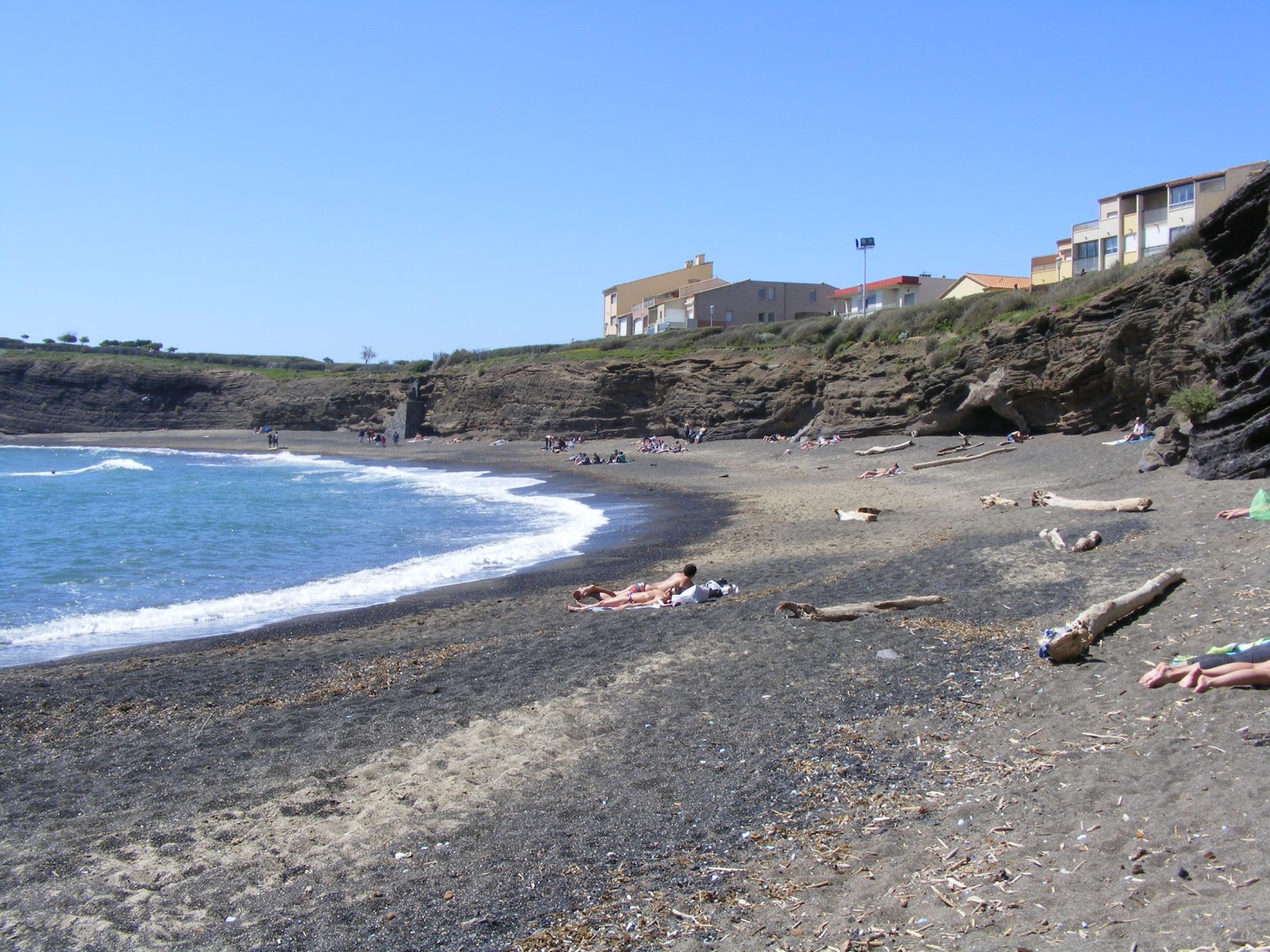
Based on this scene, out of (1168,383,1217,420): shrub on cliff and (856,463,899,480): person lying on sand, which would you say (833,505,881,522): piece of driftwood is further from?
(856,463,899,480): person lying on sand

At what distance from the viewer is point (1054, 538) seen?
39.6 feet

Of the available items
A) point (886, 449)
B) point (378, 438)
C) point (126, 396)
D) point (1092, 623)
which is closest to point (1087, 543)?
point (1092, 623)

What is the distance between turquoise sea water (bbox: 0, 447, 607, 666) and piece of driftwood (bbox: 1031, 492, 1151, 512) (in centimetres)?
864

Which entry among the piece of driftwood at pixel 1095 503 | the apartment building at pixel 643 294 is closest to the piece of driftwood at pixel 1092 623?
the piece of driftwood at pixel 1095 503

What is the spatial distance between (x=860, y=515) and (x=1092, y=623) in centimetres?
1032

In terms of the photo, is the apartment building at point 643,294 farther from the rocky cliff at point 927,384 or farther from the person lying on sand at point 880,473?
the person lying on sand at point 880,473

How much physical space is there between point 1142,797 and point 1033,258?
52644 millimetres

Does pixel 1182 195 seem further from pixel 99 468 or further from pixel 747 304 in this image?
pixel 99 468

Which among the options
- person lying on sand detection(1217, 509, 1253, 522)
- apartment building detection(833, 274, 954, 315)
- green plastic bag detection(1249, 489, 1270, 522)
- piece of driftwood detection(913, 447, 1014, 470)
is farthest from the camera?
apartment building detection(833, 274, 954, 315)

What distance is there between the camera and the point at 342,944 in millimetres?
4086

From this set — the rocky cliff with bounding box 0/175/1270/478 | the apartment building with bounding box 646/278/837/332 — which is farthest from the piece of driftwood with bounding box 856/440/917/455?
the apartment building with bounding box 646/278/837/332

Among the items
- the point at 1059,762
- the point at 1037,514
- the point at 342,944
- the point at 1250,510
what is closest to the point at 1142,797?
the point at 1059,762

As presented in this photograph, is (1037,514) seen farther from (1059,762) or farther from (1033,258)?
(1033,258)

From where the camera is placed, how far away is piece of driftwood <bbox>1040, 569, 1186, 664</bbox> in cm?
692
